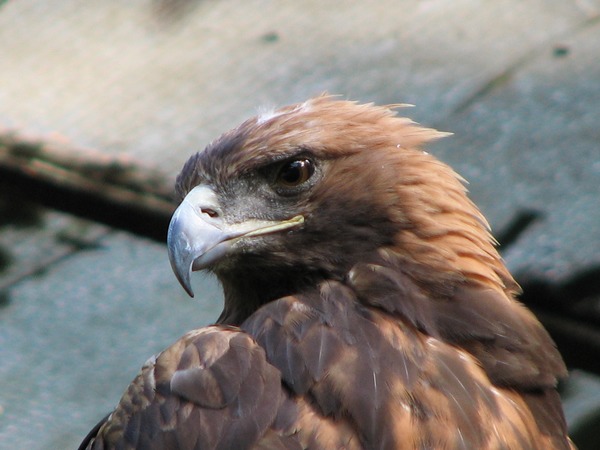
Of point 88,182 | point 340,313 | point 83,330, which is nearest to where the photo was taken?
point 340,313

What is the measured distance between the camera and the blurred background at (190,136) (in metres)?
4.61

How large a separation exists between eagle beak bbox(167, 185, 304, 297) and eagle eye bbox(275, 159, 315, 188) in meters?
0.09

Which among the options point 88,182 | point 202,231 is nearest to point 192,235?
point 202,231

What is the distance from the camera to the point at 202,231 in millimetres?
2826

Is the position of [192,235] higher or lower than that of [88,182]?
higher

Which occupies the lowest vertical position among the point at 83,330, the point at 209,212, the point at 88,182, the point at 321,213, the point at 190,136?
the point at 83,330

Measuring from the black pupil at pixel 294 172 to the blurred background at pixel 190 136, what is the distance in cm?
181

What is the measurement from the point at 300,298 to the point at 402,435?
18.7 inches

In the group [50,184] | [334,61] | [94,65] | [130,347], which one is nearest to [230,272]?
[130,347]

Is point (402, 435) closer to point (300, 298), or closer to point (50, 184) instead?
point (300, 298)

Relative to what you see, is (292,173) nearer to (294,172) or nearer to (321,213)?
(294,172)

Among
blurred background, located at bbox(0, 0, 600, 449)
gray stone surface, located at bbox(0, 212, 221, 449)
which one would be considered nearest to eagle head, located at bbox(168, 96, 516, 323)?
blurred background, located at bbox(0, 0, 600, 449)

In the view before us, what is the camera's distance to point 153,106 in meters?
6.00

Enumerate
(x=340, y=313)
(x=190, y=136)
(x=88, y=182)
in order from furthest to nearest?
1. (x=190, y=136)
2. (x=88, y=182)
3. (x=340, y=313)
